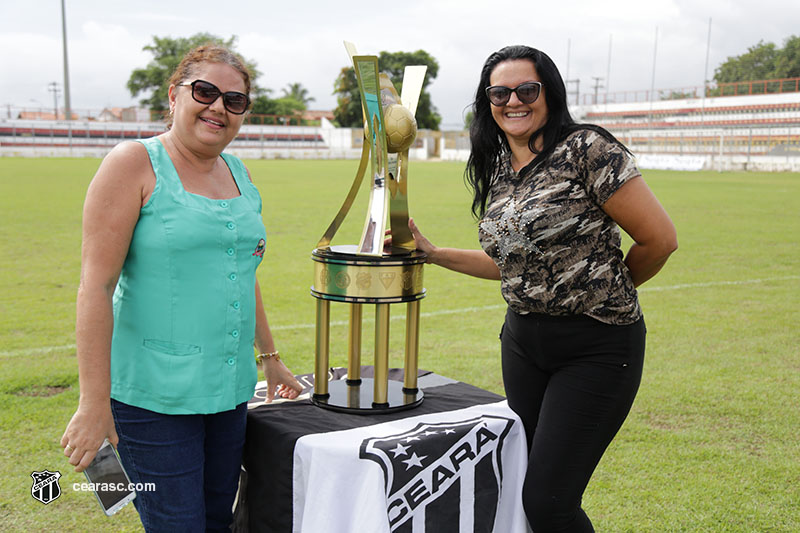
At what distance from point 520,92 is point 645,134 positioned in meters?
48.4

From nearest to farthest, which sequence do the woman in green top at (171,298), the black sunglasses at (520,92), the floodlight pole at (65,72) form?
the woman in green top at (171,298) < the black sunglasses at (520,92) < the floodlight pole at (65,72)

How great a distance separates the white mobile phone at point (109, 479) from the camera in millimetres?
1863

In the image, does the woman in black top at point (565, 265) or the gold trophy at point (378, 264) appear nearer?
the woman in black top at point (565, 265)

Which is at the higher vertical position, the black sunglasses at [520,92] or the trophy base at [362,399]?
the black sunglasses at [520,92]

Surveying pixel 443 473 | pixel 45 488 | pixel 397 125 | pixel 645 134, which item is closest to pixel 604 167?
pixel 397 125

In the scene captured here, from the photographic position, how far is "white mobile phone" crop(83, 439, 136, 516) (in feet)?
6.11

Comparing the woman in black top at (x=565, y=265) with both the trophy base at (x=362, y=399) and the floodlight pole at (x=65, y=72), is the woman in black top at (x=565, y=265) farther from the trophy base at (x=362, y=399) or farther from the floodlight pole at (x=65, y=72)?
the floodlight pole at (x=65, y=72)

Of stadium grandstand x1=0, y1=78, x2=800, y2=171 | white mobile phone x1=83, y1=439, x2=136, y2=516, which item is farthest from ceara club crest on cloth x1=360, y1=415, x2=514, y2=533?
stadium grandstand x1=0, y1=78, x2=800, y2=171

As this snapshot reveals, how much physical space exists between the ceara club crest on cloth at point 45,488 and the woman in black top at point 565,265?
1.90m

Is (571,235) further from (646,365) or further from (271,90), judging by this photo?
(271,90)

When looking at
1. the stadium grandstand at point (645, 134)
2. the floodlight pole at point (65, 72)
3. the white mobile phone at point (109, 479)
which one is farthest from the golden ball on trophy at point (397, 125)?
the floodlight pole at point (65, 72)

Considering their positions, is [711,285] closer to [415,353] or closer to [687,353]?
[687,353]

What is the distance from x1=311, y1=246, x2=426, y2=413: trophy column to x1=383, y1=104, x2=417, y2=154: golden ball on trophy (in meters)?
0.38

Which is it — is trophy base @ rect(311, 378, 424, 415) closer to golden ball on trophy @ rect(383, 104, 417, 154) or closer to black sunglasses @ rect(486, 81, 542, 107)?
golden ball on trophy @ rect(383, 104, 417, 154)
